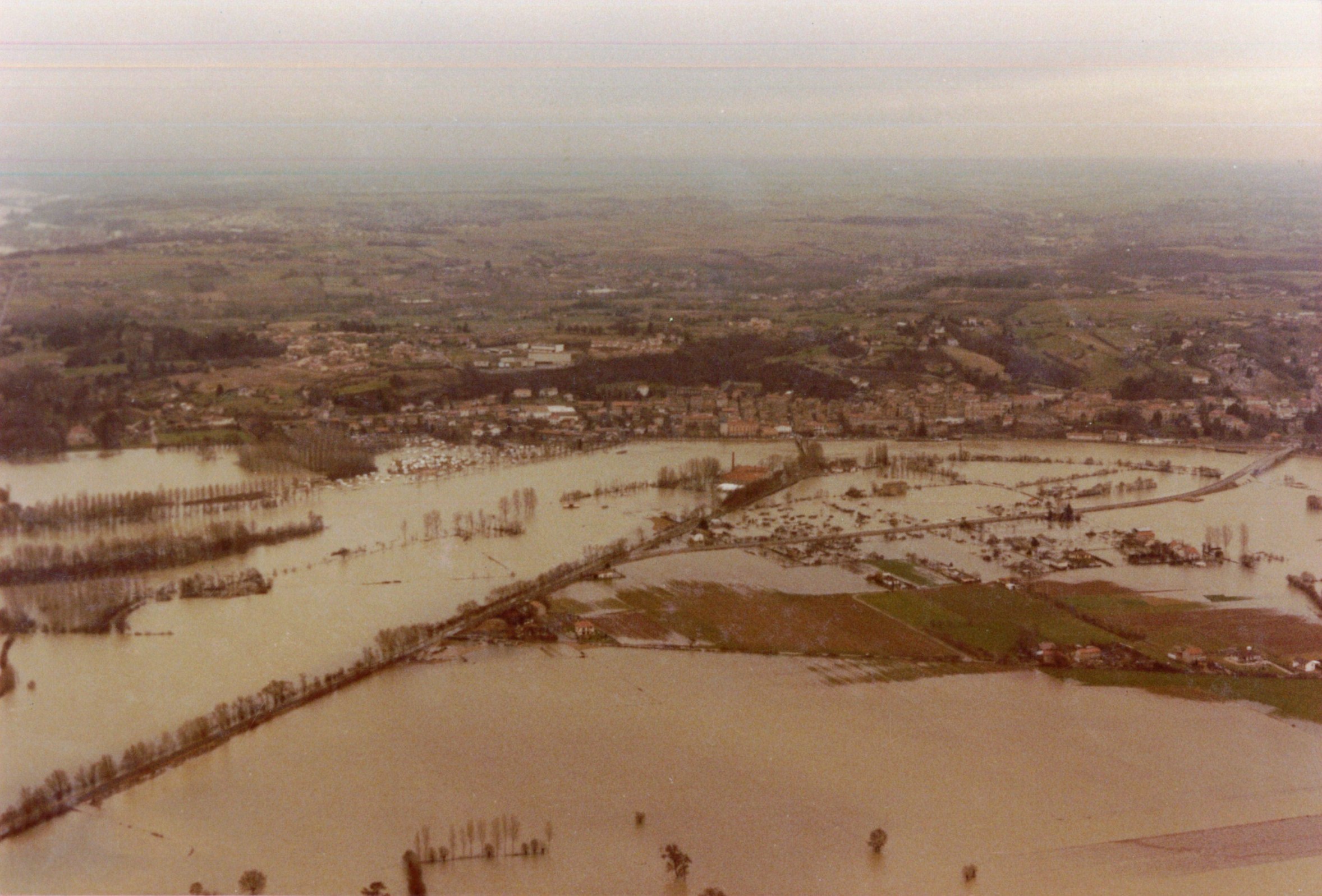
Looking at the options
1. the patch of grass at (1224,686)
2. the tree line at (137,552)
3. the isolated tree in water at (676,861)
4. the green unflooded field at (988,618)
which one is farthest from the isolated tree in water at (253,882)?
the patch of grass at (1224,686)

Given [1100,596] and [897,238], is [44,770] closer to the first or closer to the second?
[1100,596]

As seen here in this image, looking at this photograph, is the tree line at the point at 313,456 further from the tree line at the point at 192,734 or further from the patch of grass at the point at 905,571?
the patch of grass at the point at 905,571

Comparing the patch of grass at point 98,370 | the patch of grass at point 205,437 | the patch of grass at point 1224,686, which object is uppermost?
the patch of grass at point 98,370

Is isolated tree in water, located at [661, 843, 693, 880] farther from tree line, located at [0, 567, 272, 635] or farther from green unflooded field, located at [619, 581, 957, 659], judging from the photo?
tree line, located at [0, 567, 272, 635]

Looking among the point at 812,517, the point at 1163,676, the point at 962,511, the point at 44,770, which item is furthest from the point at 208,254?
the point at 1163,676

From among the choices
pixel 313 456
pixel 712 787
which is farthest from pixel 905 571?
pixel 313 456

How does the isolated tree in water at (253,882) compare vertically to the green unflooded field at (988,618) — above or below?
below

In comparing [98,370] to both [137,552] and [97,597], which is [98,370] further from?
[97,597]
